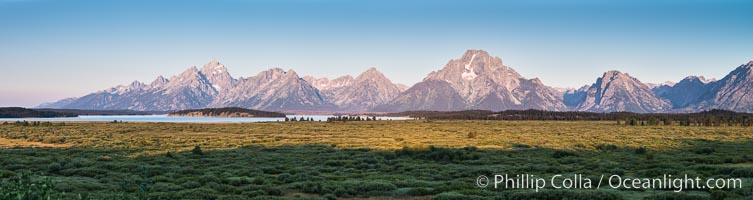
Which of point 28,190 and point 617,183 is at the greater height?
point 28,190

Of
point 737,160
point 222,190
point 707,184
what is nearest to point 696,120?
point 737,160

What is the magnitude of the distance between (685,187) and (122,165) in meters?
35.3

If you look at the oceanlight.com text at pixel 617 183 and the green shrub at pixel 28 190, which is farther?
the oceanlight.com text at pixel 617 183

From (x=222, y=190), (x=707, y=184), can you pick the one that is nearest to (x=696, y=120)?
(x=707, y=184)

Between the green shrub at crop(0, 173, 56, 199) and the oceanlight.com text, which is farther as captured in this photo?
the oceanlight.com text

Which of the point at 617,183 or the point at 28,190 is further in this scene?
the point at 617,183

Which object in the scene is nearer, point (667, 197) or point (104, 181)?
point (667, 197)

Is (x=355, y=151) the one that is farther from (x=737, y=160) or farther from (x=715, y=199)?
(x=715, y=199)

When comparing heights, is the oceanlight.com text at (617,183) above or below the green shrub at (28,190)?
below

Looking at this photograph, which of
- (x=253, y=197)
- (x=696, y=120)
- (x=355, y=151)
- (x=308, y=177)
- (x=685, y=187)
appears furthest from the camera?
(x=696, y=120)

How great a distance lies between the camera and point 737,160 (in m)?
43.9

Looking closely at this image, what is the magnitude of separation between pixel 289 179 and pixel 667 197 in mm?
19547

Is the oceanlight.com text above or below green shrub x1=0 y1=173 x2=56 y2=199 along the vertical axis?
below

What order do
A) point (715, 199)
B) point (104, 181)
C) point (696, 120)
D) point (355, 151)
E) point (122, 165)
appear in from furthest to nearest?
point (696, 120) → point (355, 151) → point (122, 165) → point (104, 181) → point (715, 199)
